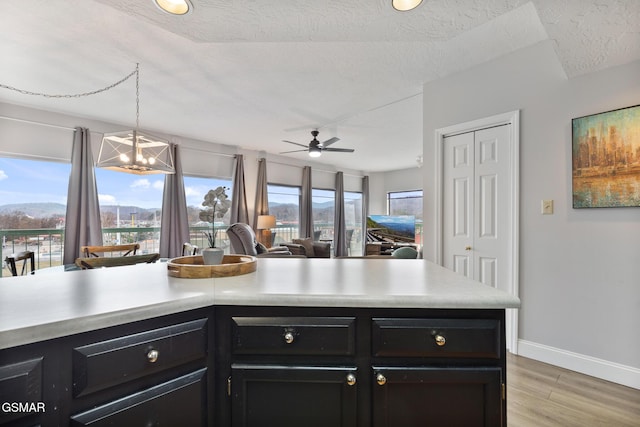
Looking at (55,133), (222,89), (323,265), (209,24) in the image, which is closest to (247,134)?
(222,89)

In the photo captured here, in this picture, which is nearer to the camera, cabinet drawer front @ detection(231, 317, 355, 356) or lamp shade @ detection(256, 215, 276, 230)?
cabinet drawer front @ detection(231, 317, 355, 356)

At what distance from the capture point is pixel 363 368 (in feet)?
3.16

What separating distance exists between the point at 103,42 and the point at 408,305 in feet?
9.54

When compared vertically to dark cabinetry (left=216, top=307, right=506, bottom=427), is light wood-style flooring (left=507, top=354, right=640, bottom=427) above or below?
below

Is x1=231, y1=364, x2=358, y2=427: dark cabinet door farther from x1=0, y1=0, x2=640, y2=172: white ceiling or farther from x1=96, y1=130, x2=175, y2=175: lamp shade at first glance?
x1=96, y1=130, x2=175, y2=175: lamp shade

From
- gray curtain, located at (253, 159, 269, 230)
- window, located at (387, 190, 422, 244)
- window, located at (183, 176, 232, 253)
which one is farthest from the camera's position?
window, located at (387, 190, 422, 244)

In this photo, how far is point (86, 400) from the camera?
756 mm

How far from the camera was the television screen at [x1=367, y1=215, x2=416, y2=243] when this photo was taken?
7.49m

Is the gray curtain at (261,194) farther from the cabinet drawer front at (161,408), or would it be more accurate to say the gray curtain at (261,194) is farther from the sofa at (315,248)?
the cabinet drawer front at (161,408)

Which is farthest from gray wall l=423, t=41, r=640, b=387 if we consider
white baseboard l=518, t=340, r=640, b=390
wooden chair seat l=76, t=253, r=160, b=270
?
wooden chair seat l=76, t=253, r=160, b=270

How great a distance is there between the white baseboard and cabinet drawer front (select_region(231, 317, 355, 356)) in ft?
7.17

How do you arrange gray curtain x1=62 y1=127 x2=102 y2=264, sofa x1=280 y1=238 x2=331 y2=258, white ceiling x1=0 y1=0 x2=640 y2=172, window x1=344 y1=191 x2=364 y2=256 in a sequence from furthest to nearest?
window x1=344 y1=191 x2=364 y2=256 → sofa x1=280 y1=238 x2=331 y2=258 → gray curtain x1=62 y1=127 x2=102 y2=264 → white ceiling x1=0 y1=0 x2=640 y2=172

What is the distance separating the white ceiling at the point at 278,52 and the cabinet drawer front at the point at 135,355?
152 cm

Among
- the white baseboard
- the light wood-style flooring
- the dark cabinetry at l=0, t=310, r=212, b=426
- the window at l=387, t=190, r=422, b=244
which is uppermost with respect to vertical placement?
the window at l=387, t=190, r=422, b=244
